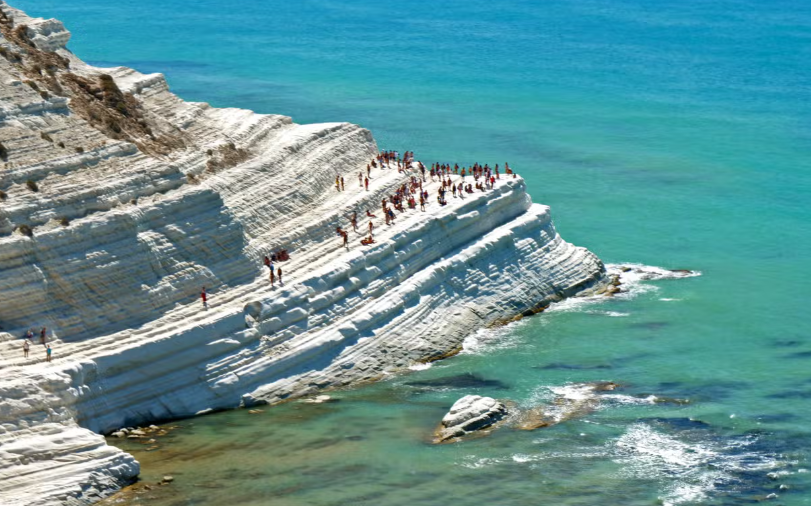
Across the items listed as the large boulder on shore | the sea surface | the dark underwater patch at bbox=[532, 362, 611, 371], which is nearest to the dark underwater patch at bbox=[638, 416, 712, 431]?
the sea surface

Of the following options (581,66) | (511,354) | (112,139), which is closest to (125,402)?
(112,139)

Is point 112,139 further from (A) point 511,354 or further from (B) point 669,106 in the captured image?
(B) point 669,106

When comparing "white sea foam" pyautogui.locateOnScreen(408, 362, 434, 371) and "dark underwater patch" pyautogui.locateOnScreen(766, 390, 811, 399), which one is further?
"white sea foam" pyautogui.locateOnScreen(408, 362, 434, 371)

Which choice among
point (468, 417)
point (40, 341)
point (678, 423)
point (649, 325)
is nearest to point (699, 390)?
point (678, 423)

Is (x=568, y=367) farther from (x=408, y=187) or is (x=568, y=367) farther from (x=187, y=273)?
(x=187, y=273)

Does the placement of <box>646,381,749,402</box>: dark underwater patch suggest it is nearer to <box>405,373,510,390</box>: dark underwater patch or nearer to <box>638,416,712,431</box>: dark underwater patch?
<box>638,416,712,431</box>: dark underwater patch
